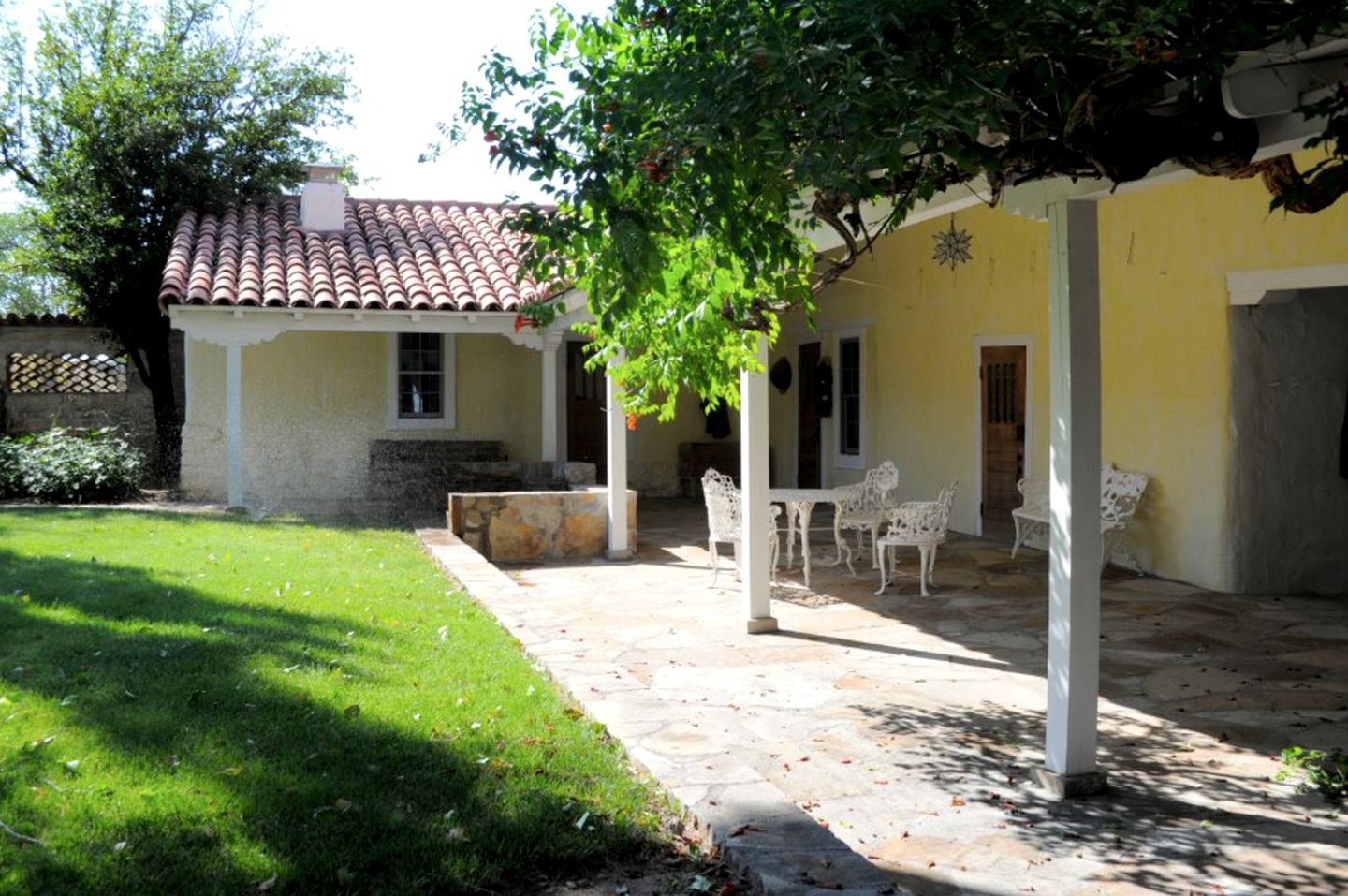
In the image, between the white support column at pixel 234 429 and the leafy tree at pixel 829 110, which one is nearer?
the leafy tree at pixel 829 110

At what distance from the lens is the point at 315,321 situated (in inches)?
528

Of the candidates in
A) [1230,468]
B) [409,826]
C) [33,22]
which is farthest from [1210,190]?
[33,22]

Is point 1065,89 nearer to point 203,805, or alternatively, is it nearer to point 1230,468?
point 203,805

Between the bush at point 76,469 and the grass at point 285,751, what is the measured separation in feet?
21.1

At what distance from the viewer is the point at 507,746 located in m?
4.68

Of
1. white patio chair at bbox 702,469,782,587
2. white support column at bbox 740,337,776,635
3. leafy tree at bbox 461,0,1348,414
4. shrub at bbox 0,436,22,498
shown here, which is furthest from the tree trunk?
leafy tree at bbox 461,0,1348,414

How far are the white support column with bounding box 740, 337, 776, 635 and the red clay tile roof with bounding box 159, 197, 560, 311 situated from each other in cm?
495

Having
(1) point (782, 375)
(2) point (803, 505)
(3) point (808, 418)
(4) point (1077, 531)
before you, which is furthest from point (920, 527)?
(1) point (782, 375)

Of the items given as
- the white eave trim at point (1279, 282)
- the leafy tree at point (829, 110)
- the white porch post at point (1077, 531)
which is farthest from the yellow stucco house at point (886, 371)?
the leafy tree at point (829, 110)

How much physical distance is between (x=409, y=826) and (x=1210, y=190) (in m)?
7.63

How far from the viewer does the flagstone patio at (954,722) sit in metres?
3.76

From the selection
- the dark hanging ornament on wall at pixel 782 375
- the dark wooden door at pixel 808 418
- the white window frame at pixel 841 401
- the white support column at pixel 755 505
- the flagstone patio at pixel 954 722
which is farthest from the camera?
the dark hanging ornament on wall at pixel 782 375

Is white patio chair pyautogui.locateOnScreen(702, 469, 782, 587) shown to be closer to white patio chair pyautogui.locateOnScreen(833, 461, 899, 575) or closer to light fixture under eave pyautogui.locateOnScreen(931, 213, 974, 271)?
white patio chair pyautogui.locateOnScreen(833, 461, 899, 575)

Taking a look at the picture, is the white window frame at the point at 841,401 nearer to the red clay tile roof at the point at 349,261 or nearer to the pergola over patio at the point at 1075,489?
the red clay tile roof at the point at 349,261
